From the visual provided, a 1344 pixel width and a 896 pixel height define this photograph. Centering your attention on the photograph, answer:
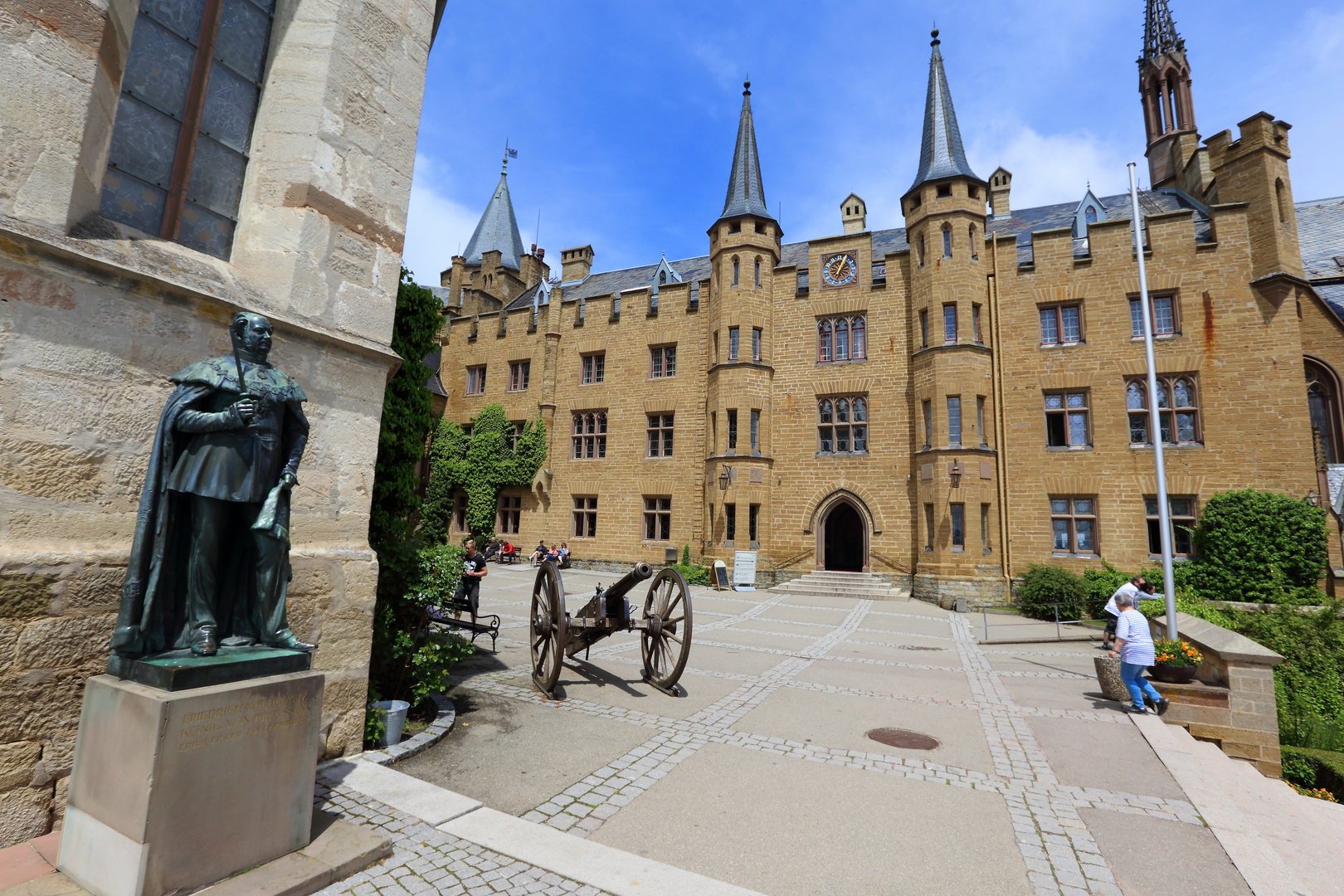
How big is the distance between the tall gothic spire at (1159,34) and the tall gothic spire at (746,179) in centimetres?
1748

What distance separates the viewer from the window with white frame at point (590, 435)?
24391mm

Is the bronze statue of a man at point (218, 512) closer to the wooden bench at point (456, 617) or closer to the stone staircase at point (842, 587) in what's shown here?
the wooden bench at point (456, 617)

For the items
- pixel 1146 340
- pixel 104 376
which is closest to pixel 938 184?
pixel 1146 340

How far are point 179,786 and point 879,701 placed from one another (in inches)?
262

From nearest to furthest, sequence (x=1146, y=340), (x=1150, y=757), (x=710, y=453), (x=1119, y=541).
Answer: (x=1150, y=757)
(x=1146, y=340)
(x=1119, y=541)
(x=710, y=453)

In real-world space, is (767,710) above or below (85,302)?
below

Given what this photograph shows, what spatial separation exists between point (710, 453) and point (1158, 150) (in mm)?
21549

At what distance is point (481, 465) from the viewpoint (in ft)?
83.6

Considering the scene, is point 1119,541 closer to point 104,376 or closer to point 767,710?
point 767,710

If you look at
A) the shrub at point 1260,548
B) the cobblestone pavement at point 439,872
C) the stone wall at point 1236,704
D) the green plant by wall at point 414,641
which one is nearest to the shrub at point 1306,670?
the stone wall at point 1236,704

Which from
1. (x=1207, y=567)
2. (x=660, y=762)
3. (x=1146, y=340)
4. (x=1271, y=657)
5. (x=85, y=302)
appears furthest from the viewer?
(x=1207, y=567)

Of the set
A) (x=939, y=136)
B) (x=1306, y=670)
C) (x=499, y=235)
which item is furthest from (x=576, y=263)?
(x=1306, y=670)

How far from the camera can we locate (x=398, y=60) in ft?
19.1

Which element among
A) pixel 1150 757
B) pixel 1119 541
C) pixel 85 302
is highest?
pixel 85 302
